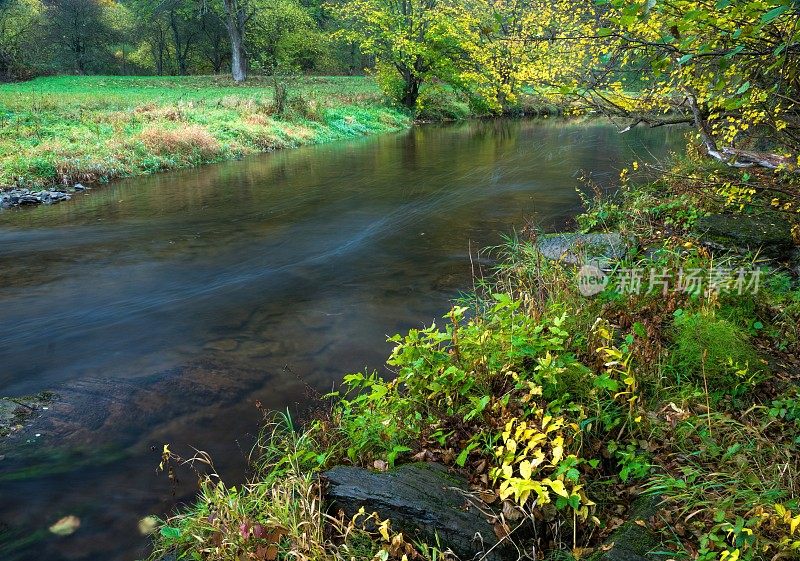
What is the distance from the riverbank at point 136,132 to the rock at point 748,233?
13.7 metres

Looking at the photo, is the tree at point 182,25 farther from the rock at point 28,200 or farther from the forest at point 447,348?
the forest at point 447,348

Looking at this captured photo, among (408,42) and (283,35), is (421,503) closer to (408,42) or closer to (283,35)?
(408,42)

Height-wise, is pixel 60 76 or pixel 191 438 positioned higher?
pixel 60 76

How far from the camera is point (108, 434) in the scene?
4609 millimetres

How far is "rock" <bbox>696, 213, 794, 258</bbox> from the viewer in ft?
22.3

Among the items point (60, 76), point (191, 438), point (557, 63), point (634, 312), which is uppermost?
point (60, 76)

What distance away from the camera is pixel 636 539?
9.10 feet

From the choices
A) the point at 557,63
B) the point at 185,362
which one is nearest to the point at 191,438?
the point at 185,362

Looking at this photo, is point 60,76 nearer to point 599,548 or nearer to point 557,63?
point 557,63

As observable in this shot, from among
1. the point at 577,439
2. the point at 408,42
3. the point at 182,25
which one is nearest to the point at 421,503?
the point at 577,439

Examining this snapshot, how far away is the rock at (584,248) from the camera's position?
21.7ft

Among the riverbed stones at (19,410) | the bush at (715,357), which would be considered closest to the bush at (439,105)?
the riverbed stones at (19,410)

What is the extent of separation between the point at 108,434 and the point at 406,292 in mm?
4064

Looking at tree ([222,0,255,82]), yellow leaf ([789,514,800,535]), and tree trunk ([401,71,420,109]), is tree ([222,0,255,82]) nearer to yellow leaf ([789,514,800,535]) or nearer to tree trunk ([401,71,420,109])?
tree trunk ([401,71,420,109])
